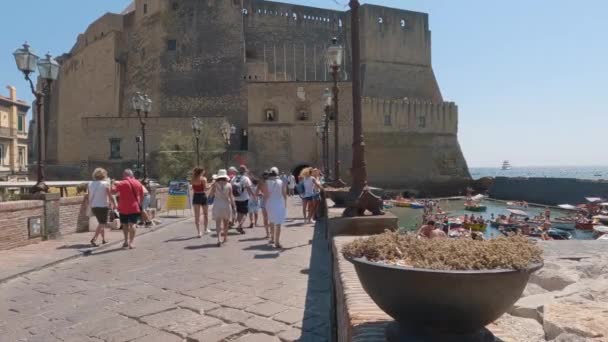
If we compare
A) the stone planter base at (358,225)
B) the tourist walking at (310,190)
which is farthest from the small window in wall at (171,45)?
the stone planter base at (358,225)

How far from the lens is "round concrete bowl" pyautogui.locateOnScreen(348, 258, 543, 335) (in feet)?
6.09

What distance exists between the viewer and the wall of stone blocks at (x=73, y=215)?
9.81m

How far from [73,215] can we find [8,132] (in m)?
34.8

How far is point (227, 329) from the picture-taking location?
4.04m

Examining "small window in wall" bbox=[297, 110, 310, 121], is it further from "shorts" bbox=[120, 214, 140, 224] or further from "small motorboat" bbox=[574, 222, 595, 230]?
"shorts" bbox=[120, 214, 140, 224]

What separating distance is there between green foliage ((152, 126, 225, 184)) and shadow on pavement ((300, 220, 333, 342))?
73.2 ft

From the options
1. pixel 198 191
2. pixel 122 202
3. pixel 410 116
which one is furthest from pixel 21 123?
pixel 122 202

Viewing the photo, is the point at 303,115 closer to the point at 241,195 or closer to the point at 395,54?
the point at 395,54

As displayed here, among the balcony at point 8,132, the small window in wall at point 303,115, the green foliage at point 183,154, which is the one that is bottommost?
the green foliage at point 183,154

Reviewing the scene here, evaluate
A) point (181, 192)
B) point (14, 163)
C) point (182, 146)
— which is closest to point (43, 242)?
point (181, 192)

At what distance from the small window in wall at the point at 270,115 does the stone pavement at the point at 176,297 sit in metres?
27.2

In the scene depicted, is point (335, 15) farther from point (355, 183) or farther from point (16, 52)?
point (355, 183)

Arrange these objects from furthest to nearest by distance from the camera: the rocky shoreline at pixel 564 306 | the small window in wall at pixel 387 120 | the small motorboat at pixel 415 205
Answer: the small window in wall at pixel 387 120 → the small motorboat at pixel 415 205 → the rocky shoreline at pixel 564 306

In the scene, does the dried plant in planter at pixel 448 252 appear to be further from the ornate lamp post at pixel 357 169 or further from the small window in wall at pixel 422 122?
the small window in wall at pixel 422 122
